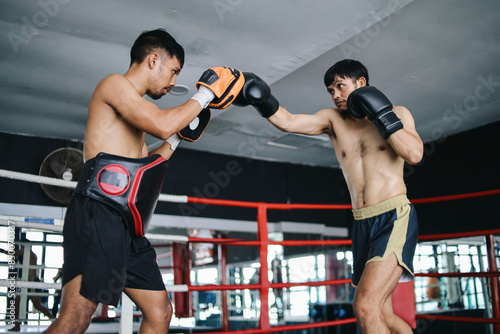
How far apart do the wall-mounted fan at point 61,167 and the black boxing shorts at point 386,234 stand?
3702mm

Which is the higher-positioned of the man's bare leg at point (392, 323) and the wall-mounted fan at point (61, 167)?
the wall-mounted fan at point (61, 167)

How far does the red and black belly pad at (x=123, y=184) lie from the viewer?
1407mm

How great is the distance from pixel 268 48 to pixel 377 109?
1.73m

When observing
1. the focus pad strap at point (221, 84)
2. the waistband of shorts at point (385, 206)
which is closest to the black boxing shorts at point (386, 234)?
the waistband of shorts at point (385, 206)

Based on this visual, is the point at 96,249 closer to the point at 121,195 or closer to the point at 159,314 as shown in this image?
the point at 121,195

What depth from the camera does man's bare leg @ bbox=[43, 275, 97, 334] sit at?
125 centimetres

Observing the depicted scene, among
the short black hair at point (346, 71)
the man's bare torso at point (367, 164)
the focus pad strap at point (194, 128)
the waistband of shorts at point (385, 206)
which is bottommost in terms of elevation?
the waistband of shorts at point (385, 206)

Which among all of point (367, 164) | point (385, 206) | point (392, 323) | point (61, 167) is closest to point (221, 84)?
point (367, 164)

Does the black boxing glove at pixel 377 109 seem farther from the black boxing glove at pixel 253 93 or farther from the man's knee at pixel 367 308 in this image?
the man's knee at pixel 367 308

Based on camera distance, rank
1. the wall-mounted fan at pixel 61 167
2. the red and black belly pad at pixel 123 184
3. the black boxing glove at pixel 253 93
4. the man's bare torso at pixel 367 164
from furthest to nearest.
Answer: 1. the wall-mounted fan at pixel 61 167
2. the black boxing glove at pixel 253 93
3. the man's bare torso at pixel 367 164
4. the red and black belly pad at pixel 123 184

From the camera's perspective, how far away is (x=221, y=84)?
1.74 metres

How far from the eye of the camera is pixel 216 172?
628 centimetres

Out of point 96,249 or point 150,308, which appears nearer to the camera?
point 96,249

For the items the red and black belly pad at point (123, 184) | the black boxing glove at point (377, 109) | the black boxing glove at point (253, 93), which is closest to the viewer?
the red and black belly pad at point (123, 184)
